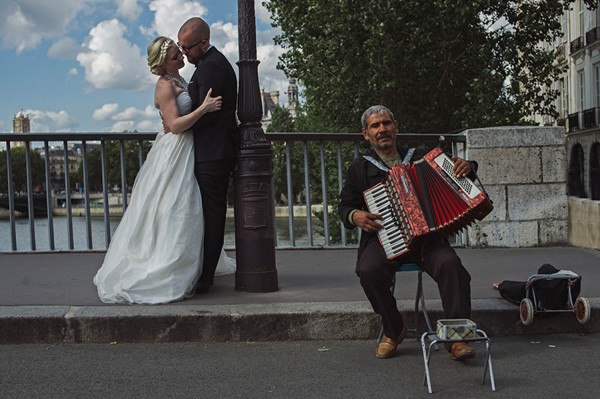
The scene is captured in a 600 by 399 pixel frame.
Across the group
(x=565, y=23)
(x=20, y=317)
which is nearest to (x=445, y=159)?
(x=20, y=317)

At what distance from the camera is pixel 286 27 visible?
30.4 m

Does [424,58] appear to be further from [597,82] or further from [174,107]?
[174,107]

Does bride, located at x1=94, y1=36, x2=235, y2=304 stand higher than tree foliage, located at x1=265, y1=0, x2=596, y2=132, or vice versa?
tree foliage, located at x1=265, y1=0, x2=596, y2=132

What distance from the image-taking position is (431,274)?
489cm

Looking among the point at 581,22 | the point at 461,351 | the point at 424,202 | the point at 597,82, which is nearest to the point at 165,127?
the point at 424,202

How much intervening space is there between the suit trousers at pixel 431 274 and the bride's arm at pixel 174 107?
5.67 feet

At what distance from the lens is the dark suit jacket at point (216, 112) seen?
6.09 m

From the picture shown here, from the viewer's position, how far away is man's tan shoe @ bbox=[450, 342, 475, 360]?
15.2 ft

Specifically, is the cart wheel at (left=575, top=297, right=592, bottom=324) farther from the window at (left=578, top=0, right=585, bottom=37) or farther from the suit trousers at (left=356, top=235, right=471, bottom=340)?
the window at (left=578, top=0, right=585, bottom=37)

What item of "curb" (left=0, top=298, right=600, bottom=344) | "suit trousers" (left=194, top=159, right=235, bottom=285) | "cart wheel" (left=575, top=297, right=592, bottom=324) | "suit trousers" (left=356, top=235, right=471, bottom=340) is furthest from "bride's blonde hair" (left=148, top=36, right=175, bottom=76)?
"cart wheel" (left=575, top=297, right=592, bottom=324)

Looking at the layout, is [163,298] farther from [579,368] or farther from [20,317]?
[579,368]

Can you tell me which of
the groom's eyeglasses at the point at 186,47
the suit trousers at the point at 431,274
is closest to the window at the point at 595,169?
the groom's eyeglasses at the point at 186,47

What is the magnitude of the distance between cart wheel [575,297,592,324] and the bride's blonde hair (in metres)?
3.37

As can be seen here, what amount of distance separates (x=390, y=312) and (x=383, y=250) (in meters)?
0.37
